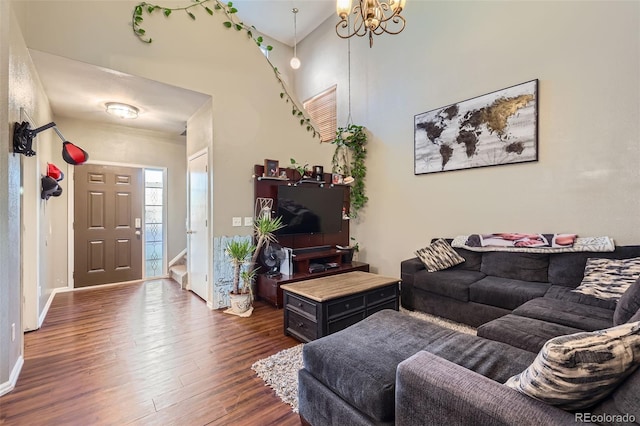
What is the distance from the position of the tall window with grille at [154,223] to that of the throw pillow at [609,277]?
19.9ft

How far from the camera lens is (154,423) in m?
1.72

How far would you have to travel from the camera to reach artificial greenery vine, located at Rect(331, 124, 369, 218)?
16.5 ft

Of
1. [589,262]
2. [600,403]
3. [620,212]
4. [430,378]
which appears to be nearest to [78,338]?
[430,378]

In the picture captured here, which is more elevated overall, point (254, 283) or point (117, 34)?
point (117, 34)

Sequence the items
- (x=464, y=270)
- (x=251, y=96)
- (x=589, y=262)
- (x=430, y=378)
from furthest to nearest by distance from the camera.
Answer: (x=251, y=96) → (x=464, y=270) → (x=589, y=262) → (x=430, y=378)

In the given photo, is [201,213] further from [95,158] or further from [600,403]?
[600,403]

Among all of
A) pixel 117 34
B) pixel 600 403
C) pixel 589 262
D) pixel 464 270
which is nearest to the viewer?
pixel 600 403

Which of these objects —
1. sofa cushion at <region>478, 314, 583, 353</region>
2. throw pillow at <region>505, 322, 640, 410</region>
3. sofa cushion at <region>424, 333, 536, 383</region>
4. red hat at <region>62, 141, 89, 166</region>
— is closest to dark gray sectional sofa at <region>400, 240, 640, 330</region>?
sofa cushion at <region>478, 314, 583, 353</region>

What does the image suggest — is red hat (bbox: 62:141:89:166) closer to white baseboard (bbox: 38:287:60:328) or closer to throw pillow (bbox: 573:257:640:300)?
white baseboard (bbox: 38:287:60:328)

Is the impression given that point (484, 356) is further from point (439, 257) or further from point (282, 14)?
point (282, 14)

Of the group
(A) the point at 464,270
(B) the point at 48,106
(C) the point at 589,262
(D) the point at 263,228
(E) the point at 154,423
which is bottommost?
(E) the point at 154,423

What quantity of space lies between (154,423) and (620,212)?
4260 mm

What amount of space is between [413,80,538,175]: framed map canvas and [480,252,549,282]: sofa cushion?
3.66 feet

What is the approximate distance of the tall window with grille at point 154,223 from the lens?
530 cm
